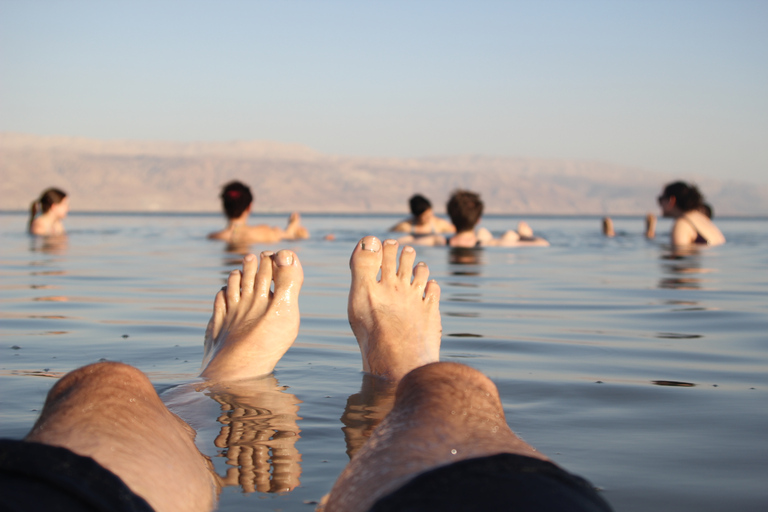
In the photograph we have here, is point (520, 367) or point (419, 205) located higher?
point (419, 205)

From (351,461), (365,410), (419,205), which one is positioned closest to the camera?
(351,461)

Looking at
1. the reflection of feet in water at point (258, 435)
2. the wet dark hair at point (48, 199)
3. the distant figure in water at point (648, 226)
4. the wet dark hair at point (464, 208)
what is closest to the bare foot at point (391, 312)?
the reflection of feet in water at point (258, 435)

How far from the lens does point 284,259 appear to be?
2.99 meters

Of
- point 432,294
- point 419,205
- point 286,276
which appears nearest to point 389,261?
point 432,294

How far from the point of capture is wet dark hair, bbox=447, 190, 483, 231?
31.1 feet

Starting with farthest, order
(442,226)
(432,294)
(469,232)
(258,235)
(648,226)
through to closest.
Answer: (442,226)
(648,226)
(258,235)
(469,232)
(432,294)

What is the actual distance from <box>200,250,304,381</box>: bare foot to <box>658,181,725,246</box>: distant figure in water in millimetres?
8115

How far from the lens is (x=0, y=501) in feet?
2.89

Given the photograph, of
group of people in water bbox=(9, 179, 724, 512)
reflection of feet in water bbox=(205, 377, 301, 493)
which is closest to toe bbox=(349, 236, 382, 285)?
reflection of feet in water bbox=(205, 377, 301, 493)

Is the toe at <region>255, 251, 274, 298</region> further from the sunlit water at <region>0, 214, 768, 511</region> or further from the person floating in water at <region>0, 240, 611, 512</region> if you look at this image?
the person floating in water at <region>0, 240, 611, 512</region>

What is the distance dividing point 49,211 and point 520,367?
11761 mm

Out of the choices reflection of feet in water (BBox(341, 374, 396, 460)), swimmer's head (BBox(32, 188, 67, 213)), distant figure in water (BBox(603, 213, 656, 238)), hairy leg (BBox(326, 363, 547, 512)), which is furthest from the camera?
distant figure in water (BBox(603, 213, 656, 238))

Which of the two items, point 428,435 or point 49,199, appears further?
point 49,199

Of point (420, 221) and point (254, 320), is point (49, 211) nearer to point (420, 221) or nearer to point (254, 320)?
point (420, 221)
